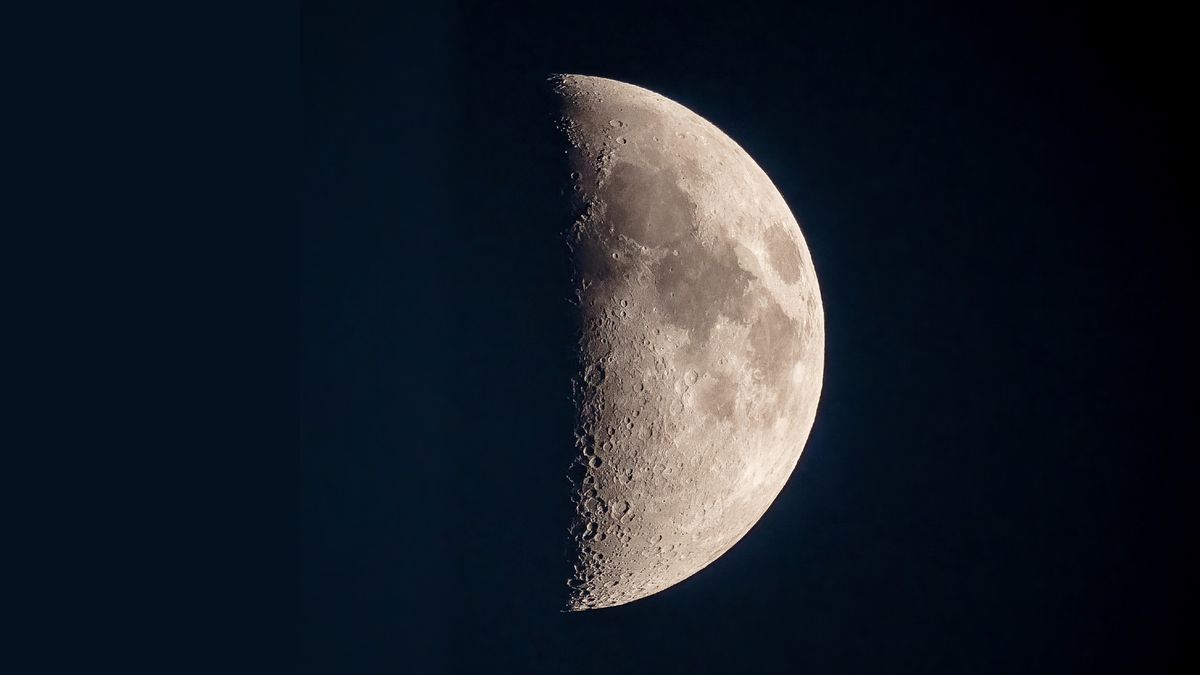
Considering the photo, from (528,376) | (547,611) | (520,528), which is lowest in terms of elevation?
(547,611)

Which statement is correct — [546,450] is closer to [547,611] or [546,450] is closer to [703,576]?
[547,611]

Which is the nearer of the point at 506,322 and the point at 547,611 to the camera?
the point at 506,322

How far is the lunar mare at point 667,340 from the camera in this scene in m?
2.52

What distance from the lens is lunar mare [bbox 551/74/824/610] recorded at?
8.26 feet

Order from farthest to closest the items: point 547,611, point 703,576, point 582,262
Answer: point 703,576, point 547,611, point 582,262

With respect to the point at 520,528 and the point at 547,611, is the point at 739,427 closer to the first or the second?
the point at 520,528

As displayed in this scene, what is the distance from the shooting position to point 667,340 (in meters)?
2.51

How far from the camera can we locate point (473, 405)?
253 centimetres

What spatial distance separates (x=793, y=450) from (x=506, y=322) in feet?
3.77

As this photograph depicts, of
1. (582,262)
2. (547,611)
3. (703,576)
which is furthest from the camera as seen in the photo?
(703,576)

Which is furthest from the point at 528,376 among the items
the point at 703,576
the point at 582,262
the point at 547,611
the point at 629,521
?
the point at 703,576

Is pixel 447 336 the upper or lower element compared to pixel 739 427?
upper

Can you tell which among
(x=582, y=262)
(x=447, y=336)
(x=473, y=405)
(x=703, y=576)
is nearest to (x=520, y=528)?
(x=473, y=405)

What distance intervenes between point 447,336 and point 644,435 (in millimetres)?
647
